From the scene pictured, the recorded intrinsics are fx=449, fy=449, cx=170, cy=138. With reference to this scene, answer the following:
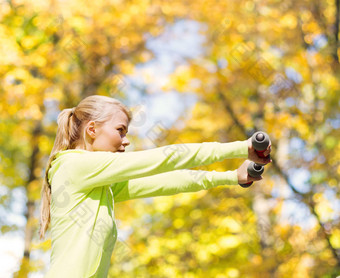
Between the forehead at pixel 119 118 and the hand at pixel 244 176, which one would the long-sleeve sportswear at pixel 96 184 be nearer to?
the hand at pixel 244 176

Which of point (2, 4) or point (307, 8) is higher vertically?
point (307, 8)

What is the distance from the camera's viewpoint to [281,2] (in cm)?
587

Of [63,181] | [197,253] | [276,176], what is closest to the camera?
A: [63,181]

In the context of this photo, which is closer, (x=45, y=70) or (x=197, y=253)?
(x=45, y=70)

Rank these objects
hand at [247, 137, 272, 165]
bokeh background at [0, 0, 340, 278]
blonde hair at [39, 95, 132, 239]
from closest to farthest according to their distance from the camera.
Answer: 1. hand at [247, 137, 272, 165]
2. blonde hair at [39, 95, 132, 239]
3. bokeh background at [0, 0, 340, 278]

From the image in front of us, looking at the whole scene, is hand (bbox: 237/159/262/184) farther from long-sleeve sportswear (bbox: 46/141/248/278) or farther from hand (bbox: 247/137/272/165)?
hand (bbox: 247/137/272/165)

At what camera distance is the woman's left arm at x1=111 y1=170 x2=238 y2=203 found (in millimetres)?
2031

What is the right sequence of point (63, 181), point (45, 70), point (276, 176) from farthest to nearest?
point (45, 70)
point (276, 176)
point (63, 181)

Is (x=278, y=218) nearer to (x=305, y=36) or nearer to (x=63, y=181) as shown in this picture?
(x=305, y=36)

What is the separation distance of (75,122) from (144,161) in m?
0.57

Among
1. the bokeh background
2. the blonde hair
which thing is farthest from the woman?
the bokeh background

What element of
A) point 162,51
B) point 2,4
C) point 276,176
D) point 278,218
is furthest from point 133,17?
point 278,218

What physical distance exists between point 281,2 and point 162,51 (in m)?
2.21

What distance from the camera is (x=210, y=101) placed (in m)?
6.54
